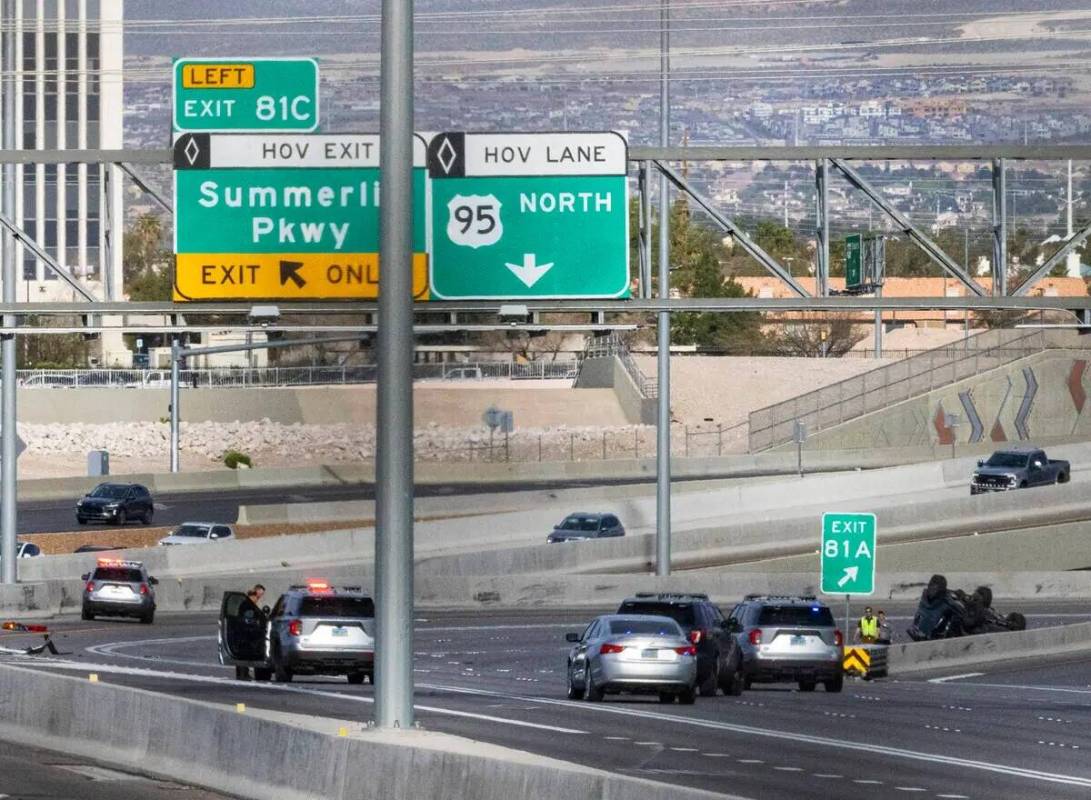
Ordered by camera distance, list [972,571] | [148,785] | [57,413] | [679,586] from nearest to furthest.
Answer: [148,785] < [679,586] < [972,571] < [57,413]

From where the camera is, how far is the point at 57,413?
374 feet

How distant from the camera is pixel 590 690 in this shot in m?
31.1

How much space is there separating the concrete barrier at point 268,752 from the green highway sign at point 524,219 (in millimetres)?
6017

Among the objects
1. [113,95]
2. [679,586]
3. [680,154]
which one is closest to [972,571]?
[679,586]

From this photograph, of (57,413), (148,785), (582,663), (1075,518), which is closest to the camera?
(148,785)

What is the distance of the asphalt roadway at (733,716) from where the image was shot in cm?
2116

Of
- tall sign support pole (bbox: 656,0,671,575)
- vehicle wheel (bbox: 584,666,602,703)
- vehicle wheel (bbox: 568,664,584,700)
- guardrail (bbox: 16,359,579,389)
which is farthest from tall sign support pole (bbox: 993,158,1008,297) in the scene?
guardrail (bbox: 16,359,579,389)

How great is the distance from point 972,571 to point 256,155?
3804 cm

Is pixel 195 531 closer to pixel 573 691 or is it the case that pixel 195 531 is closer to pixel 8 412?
pixel 8 412

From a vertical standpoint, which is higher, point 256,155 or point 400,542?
point 256,155

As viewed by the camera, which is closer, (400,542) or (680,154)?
(400,542)

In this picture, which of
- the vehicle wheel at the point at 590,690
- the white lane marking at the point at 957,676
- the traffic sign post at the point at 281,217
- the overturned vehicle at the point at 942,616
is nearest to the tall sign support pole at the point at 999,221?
the traffic sign post at the point at 281,217

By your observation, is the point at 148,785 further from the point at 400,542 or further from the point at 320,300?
the point at 320,300

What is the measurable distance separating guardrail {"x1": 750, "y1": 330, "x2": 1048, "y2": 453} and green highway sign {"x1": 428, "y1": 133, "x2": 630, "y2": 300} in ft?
245
